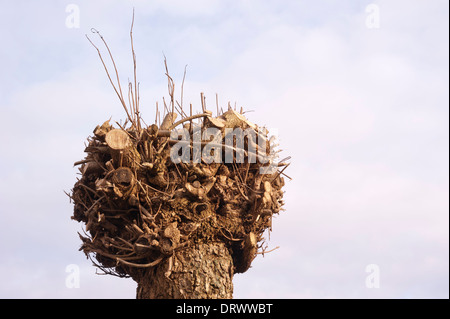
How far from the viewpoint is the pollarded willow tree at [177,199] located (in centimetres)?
Answer: 638

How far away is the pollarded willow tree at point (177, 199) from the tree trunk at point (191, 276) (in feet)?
0.04

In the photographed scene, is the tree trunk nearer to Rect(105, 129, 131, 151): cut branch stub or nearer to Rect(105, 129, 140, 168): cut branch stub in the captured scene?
Rect(105, 129, 140, 168): cut branch stub

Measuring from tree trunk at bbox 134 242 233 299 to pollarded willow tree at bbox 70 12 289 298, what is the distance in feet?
0.04

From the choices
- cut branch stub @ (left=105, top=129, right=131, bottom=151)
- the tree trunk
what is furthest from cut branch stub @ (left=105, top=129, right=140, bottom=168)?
the tree trunk

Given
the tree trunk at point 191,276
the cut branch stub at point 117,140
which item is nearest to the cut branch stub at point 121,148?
the cut branch stub at point 117,140

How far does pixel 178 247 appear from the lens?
639cm

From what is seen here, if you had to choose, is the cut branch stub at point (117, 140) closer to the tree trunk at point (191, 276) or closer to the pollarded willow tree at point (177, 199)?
the pollarded willow tree at point (177, 199)

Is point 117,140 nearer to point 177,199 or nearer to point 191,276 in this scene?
point 177,199

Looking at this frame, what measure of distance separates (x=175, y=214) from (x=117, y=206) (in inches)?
28.3

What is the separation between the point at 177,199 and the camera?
6543mm

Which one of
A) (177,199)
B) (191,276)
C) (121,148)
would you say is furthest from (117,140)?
(191,276)

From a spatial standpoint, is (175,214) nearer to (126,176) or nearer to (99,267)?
(126,176)

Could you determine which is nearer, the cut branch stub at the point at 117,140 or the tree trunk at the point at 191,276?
the cut branch stub at the point at 117,140
